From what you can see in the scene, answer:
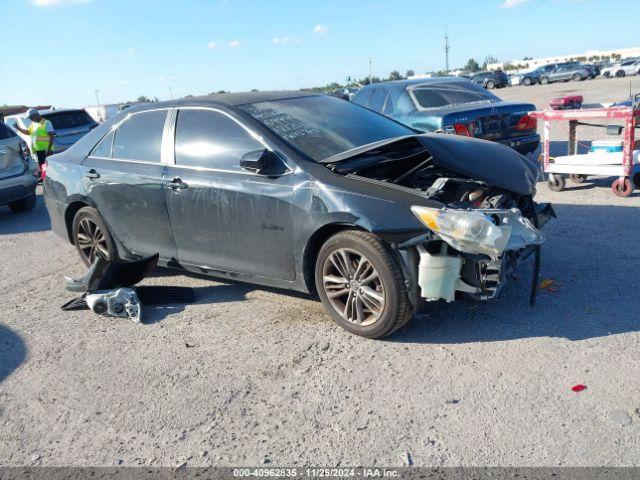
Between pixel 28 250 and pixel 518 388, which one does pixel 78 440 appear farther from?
pixel 28 250

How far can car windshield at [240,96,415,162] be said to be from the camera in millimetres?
4539

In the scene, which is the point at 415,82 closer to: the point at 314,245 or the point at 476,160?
the point at 476,160

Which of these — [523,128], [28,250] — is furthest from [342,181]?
[523,128]

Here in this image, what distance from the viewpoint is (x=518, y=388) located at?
3342 mm

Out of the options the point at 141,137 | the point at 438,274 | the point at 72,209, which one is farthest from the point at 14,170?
the point at 438,274

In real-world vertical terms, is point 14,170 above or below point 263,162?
below

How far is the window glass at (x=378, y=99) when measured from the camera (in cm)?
991

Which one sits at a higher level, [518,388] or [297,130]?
[297,130]

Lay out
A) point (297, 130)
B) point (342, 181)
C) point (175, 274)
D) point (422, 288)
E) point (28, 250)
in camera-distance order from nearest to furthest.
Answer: point (422, 288) → point (342, 181) → point (297, 130) → point (175, 274) → point (28, 250)

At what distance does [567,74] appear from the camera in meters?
46.1

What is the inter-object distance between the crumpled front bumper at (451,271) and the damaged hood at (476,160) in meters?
0.62

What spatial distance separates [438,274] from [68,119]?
1395 cm

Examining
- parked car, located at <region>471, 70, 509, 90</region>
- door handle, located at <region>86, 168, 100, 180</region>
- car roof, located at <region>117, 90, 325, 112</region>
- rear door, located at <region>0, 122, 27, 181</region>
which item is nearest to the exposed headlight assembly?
car roof, located at <region>117, 90, 325, 112</region>

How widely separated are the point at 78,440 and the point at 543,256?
420 cm
